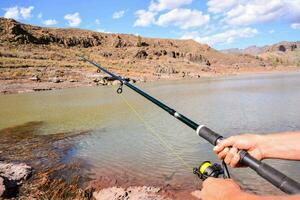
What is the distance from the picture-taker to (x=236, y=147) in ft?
9.59

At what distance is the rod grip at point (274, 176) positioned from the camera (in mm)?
2066

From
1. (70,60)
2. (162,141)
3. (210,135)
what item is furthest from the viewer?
(70,60)

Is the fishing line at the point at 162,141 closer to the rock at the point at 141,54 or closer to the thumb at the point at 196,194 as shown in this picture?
the thumb at the point at 196,194

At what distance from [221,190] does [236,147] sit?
2.43 ft

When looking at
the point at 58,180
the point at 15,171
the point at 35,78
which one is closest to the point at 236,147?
the point at 58,180

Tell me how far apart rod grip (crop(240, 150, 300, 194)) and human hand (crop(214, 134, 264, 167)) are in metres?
0.10

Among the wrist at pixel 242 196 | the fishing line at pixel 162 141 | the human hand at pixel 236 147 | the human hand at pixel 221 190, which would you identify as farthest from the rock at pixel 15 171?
the wrist at pixel 242 196

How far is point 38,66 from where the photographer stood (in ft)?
180

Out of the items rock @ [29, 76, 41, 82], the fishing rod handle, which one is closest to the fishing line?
the fishing rod handle

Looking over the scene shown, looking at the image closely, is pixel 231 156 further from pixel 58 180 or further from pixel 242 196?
pixel 58 180

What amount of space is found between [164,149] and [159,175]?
2560 millimetres

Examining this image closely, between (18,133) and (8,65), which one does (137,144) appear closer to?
(18,133)

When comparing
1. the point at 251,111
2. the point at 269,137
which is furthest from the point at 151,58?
the point at 269,137

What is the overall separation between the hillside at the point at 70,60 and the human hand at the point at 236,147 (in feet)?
135
